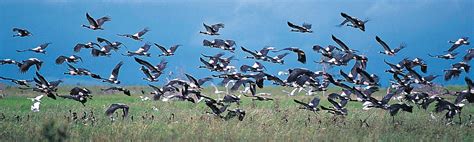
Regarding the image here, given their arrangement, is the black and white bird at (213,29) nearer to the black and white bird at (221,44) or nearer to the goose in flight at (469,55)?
the black and white bird at (221,44)

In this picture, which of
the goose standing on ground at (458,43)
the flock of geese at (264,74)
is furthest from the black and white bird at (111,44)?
the goose standing on ground at (458,43)

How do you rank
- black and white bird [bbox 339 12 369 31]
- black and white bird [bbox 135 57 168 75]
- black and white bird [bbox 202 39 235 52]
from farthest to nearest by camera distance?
1. black and white bird [bbox 202 39 235 52]
2. black and white bird [bbox 339 12 369 31]
3. black and white bird [bbox 135 57 168 75]

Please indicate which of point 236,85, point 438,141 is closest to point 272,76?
point 236,85

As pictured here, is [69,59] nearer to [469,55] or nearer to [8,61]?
[8,61]

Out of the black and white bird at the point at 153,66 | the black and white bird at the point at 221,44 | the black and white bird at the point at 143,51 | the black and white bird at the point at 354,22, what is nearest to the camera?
the black and white bird at the point at 153,66

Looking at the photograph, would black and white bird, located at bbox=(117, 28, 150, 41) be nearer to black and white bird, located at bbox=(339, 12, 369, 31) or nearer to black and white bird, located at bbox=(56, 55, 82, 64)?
black and white bird, located at bbox=(56, 55, 82, 64)

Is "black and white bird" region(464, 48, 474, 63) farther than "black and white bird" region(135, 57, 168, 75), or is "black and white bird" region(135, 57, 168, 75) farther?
"black and white bird" region(464, 48, 474, 63)

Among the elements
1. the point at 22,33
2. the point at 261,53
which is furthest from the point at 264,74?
the point at 22,33

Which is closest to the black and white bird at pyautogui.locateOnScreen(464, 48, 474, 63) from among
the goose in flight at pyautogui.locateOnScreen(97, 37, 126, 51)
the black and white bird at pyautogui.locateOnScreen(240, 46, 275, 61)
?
the black and white bird at pyautogui.locateOnScreen(240, 46, 275, 61)

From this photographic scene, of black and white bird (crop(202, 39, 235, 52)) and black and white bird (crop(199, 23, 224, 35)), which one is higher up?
black and white bird (crop(199, 23, 224, 35))

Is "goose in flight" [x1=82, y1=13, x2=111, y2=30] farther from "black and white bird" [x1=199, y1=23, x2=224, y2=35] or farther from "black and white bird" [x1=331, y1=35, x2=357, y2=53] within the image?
"black and white bird" [x1=331, y1=35, x2=357, y2=53]

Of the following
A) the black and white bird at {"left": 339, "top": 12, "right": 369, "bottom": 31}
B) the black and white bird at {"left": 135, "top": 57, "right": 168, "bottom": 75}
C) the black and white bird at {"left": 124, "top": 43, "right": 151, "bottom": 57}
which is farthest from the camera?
the black and white bird at {"left": 124, "top": 43, "right": 151, "bottom": 57}

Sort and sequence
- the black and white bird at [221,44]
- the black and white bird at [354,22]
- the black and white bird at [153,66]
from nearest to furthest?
the black and white bird at [153,66] → the black and white bird at [354,22] → the black and white bird at [221,44]

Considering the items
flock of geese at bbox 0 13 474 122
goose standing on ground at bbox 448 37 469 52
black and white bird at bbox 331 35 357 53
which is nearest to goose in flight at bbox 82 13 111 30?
flock of geese at bbox 0 13 474 122
